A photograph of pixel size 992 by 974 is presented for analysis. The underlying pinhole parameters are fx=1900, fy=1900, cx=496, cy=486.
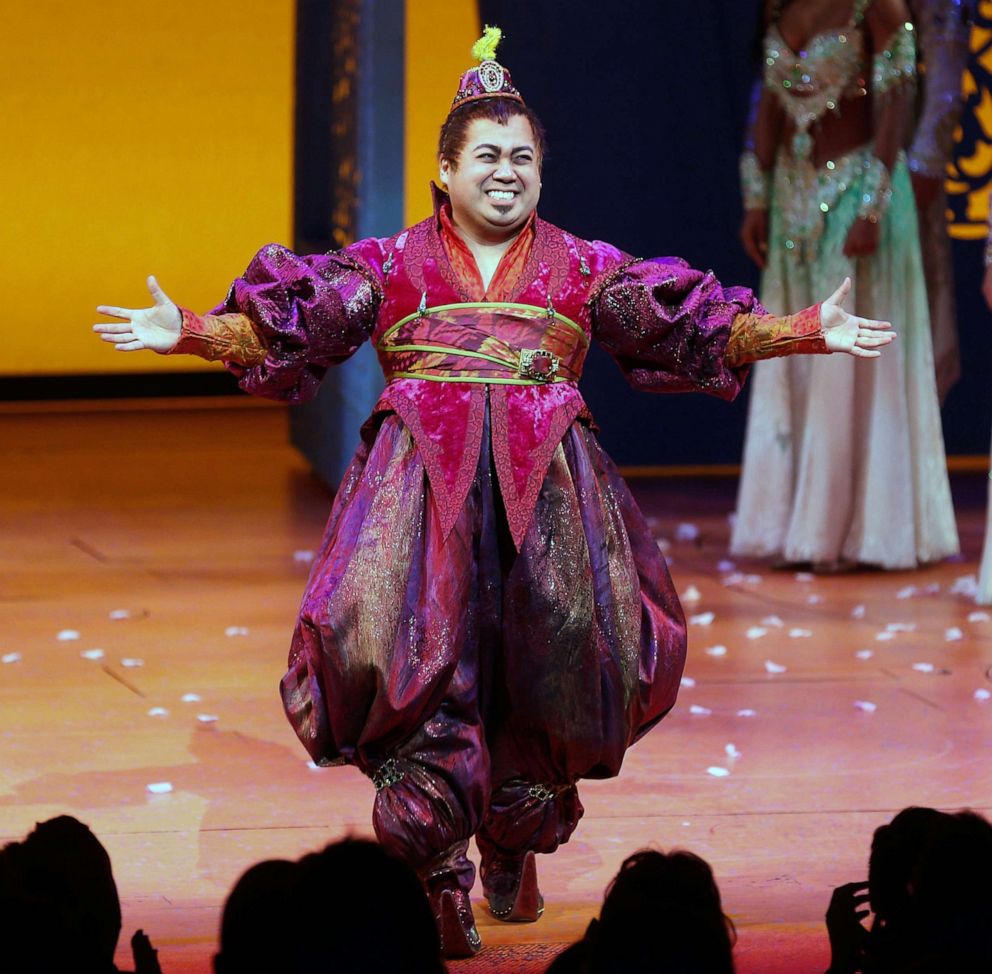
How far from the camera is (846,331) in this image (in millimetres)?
2820

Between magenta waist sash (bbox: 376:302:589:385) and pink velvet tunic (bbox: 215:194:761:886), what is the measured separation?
21 millimetres

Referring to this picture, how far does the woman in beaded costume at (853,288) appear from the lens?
529 cm

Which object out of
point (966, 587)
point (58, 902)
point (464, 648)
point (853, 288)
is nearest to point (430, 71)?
point (853, 288)

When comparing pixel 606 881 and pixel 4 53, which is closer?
pixel 606 881

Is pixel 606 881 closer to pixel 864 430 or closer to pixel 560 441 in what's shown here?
pixel 560 441

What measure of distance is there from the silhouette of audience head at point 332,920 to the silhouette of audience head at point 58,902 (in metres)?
0.12

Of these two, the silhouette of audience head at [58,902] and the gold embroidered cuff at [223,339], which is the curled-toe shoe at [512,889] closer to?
the gold embroidered cuff at [223,339]

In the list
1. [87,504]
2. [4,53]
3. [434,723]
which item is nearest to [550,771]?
[434,723]

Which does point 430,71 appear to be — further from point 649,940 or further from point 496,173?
point 649,940

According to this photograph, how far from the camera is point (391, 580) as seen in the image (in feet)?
8.93

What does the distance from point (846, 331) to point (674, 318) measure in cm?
26

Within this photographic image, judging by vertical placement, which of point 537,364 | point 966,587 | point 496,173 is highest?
point 496,173

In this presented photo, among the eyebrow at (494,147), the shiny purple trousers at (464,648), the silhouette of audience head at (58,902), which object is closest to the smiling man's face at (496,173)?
the eyebrow at (494,147)

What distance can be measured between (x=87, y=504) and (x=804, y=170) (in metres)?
2.88
